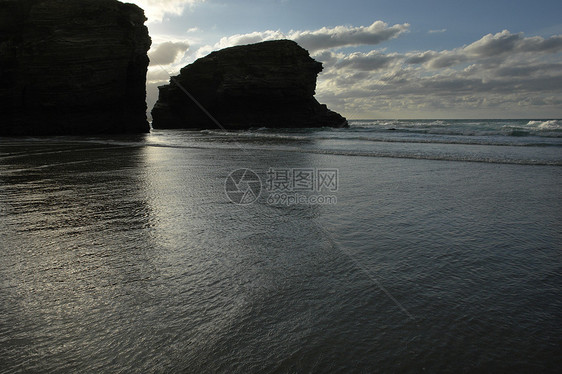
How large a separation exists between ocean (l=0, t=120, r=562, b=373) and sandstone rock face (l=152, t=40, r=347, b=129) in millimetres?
41509

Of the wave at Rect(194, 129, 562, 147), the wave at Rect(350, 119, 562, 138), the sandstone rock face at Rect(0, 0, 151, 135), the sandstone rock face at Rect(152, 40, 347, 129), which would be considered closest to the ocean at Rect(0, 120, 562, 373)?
the wave at Rect(194, 129, 562, 147)

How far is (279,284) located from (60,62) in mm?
30092

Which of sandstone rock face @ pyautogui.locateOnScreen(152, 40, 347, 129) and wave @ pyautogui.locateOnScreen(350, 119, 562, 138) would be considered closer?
wave @ pyautogui.locateOnScreen(350, 119, 562, 138)

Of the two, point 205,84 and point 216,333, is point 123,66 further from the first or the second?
point 216,333

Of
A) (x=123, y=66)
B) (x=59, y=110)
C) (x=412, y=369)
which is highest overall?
(x=123, y=66)

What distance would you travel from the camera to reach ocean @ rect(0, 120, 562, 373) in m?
1.37

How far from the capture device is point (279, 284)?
1970mm

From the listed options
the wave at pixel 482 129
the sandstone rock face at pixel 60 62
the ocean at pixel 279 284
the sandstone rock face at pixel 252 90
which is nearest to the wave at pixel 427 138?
the wave at pixel 482 129

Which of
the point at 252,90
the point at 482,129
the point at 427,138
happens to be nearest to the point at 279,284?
the point at 427,138

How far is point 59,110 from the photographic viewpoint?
26.1m

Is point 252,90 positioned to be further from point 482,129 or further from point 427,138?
point 427,138

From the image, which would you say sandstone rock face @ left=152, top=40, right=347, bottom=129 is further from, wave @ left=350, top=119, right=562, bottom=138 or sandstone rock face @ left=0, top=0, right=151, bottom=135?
sandstone rock face @ left=0, top=0, right=151, bottom=135

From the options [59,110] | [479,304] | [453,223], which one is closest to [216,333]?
[479,304]

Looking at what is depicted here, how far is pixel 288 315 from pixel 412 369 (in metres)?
0.57
